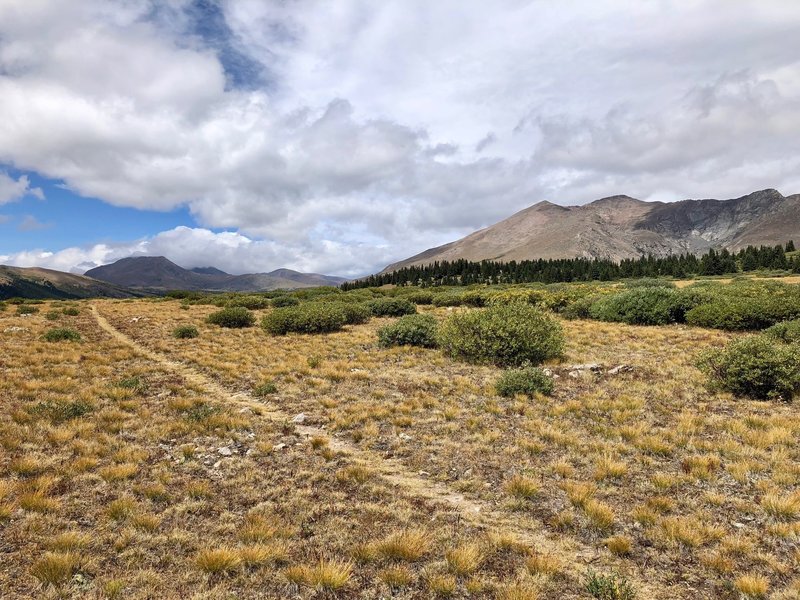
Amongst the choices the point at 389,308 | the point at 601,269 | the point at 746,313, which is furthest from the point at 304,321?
the point at 601,269

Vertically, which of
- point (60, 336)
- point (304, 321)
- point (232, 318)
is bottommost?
point (304, 321)

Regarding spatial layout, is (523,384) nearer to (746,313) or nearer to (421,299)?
(746,313)

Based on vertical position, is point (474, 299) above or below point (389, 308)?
above

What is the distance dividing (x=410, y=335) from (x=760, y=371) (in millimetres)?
13601

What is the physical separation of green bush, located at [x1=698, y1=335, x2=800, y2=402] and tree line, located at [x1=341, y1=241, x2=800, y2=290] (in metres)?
94.0

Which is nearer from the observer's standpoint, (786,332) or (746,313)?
(786,332)

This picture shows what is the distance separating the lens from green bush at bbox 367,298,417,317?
34.0 meters

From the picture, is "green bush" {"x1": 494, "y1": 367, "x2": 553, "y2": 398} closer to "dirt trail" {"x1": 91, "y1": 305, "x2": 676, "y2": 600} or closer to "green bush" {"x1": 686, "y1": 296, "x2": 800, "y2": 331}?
"dirt trail" {"x1": 91, "y1": 305, "x2": 676, "y2": 600}

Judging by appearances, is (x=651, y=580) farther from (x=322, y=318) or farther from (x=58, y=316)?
(x=58, y=316)

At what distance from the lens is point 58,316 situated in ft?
107

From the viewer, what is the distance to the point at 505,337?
17.5 metres

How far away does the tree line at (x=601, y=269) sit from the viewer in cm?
10275

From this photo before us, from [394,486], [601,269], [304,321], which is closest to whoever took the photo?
[394,486]

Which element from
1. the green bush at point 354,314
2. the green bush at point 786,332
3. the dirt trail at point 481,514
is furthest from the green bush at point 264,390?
the green bush at point 786,332
